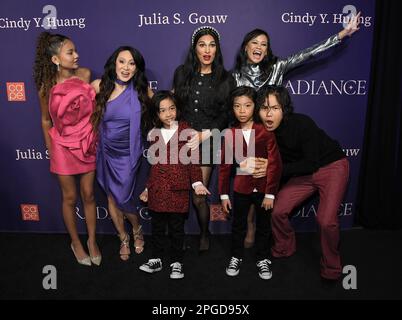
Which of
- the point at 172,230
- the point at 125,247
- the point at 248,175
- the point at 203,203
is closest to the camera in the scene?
the point at 248,175

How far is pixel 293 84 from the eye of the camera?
10.9ft

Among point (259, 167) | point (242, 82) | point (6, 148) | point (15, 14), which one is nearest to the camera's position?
point (259, 167)

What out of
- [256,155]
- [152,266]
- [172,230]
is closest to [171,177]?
[172,230]

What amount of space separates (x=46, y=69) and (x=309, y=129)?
1.92 m

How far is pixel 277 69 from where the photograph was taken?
9.90ft

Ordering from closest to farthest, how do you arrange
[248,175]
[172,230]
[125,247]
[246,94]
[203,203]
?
[246,94]
[248,175]
[172,230]
[203,203]
[125,247]

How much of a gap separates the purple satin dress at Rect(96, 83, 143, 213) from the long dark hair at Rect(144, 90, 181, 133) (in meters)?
0.07

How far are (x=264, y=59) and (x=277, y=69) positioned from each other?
13cm

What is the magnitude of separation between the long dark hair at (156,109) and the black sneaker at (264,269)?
1.24 m

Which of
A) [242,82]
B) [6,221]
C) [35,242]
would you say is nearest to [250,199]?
[242,82]

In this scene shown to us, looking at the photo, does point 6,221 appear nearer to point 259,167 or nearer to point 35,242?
point 35,242

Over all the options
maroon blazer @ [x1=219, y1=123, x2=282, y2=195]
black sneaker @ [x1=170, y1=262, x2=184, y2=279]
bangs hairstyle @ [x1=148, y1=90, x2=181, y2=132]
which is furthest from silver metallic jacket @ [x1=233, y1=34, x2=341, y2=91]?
black sneaker @ [x1=170, y1=262, x2=184, y2=279]

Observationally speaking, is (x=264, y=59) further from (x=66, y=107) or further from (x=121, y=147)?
(x=66, y=107)

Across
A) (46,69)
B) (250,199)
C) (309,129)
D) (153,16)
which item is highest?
(153,16)
